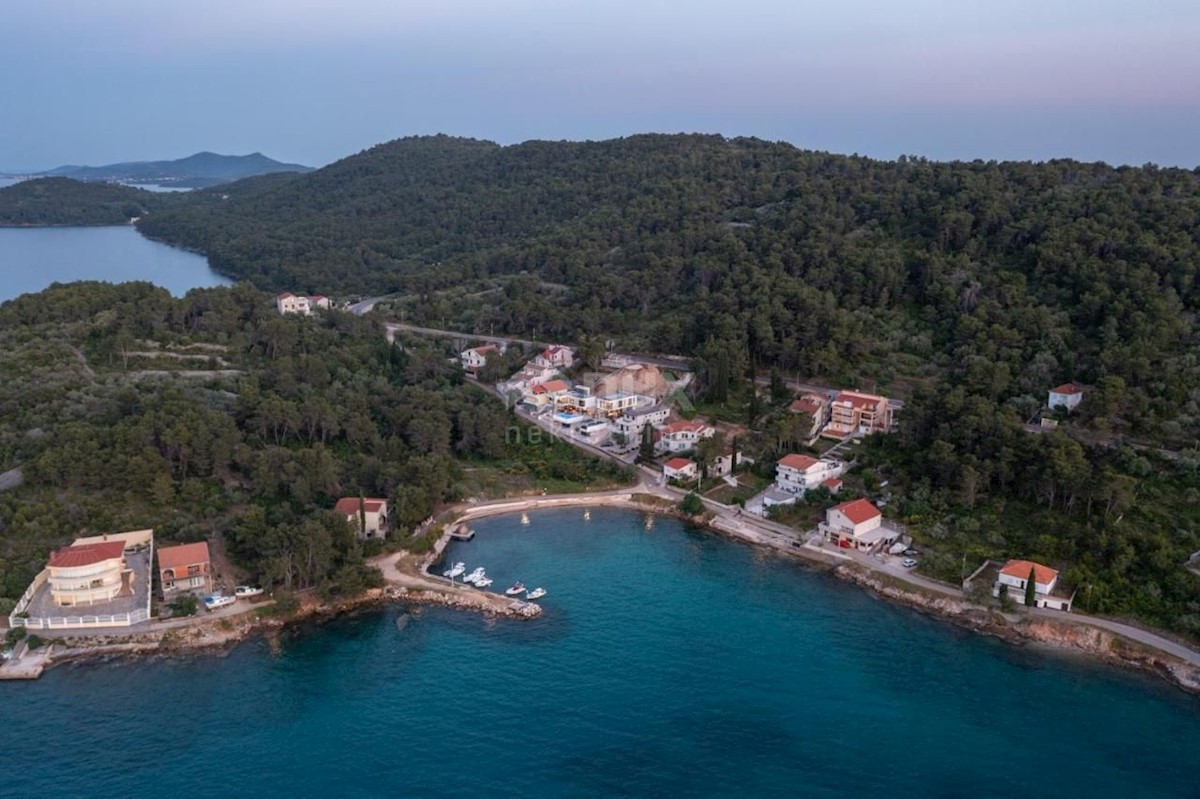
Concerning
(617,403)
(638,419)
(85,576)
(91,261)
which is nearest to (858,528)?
(638,419)

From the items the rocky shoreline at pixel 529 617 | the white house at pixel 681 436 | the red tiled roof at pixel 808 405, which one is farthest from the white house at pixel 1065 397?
the white house at pixel 681 436

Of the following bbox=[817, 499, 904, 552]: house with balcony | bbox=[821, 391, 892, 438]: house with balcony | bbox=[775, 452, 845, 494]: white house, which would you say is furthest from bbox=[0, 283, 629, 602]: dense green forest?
bbox=[821, 391, 892, 438]: house with balcony

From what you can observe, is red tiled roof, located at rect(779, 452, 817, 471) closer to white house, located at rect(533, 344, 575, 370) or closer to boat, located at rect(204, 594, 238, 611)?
white house, located at rect(533, 344, 575, 370)

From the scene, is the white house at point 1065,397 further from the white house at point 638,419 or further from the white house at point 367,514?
the white house at point 367,514

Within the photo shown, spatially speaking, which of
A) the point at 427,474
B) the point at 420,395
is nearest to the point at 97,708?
the point at 427,474

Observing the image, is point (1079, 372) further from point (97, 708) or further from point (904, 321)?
point (97, 708)

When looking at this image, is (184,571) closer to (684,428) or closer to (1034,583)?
(684,428)

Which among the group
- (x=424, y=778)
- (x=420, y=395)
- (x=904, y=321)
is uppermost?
(x=904, y=321)
